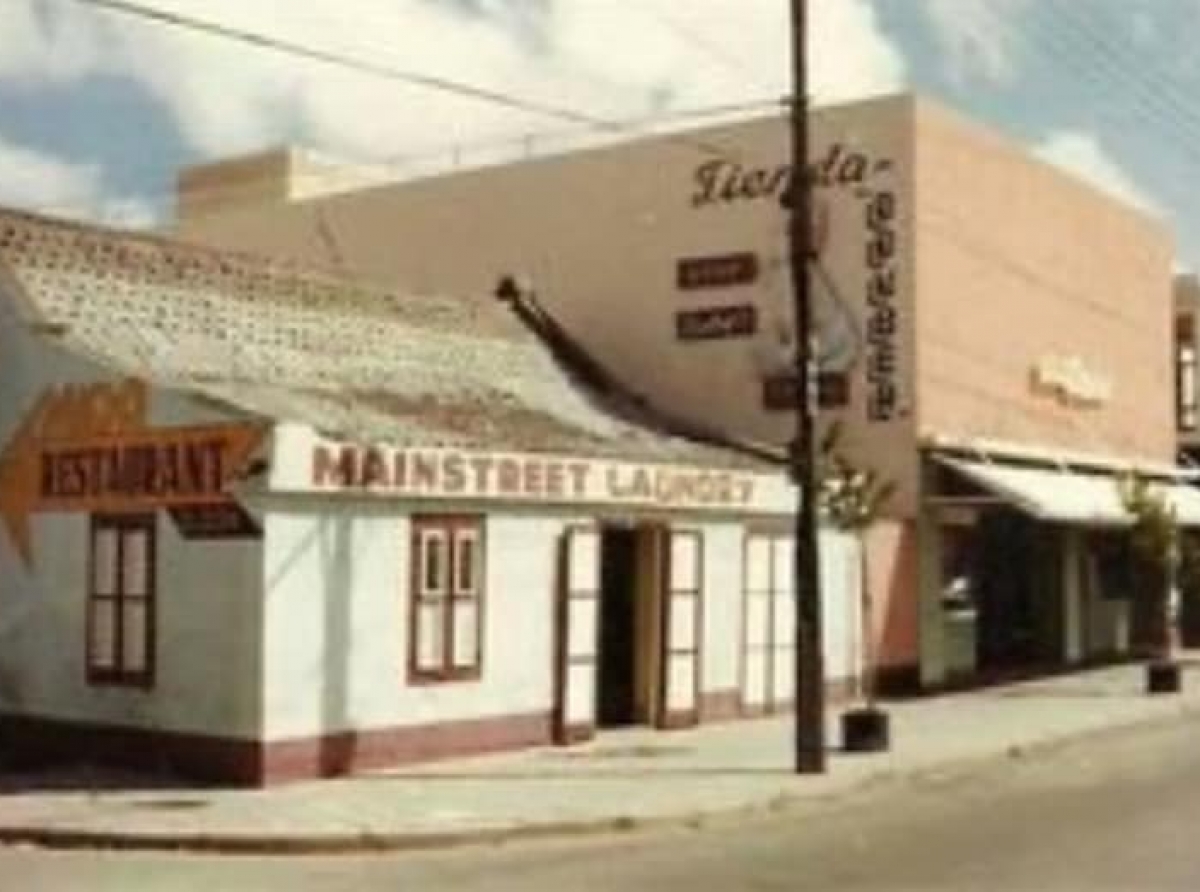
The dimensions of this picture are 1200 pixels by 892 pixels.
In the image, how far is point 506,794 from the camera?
20.1 m

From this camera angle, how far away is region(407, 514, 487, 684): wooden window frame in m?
22.5

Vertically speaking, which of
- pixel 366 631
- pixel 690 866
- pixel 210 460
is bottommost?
pixel 690 866

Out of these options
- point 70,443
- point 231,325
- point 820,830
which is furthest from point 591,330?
point 820,830

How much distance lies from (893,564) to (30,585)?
13.9 meters

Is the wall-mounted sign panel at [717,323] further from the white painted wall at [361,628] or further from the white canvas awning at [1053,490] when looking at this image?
the white painted wall at [361,628]

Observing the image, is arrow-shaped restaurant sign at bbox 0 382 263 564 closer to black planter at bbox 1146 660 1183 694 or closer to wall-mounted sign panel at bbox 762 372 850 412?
wall-mounted sign panel at bbox 762 372 850 412

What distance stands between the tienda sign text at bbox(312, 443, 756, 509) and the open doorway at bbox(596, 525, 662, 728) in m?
0.70

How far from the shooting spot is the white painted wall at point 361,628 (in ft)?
68.7

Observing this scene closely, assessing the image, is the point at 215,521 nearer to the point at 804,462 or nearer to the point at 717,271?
the point at 804,462

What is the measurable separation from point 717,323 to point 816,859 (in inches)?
735

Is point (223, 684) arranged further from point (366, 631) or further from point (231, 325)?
point (231, 325)

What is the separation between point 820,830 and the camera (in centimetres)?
1884

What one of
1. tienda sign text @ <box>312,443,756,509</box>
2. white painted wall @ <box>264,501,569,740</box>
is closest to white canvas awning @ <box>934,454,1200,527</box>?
tienda sign text @ <box>312,443,756,509</box>

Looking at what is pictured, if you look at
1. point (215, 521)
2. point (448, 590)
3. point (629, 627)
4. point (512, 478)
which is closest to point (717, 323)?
point (629, 627)
